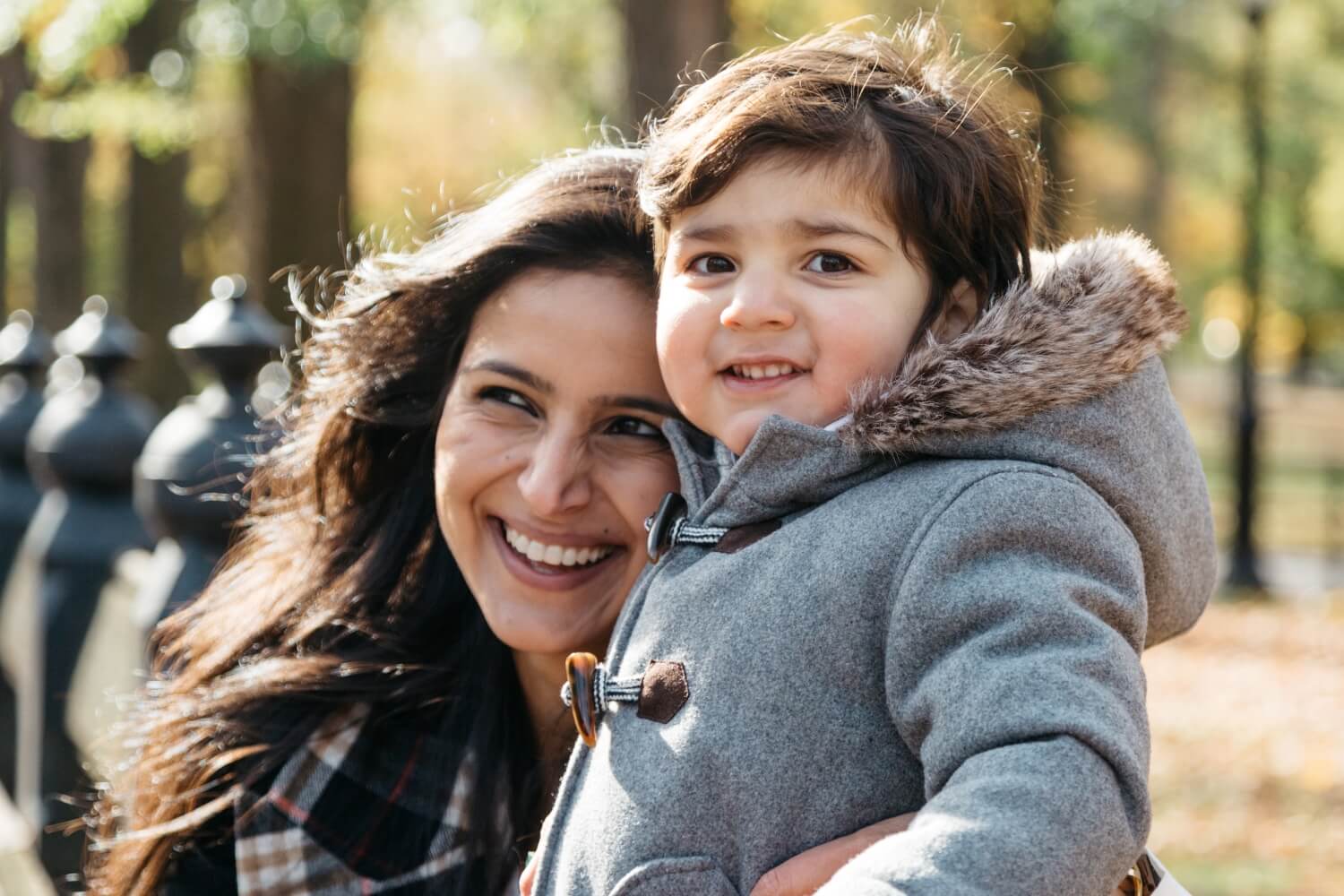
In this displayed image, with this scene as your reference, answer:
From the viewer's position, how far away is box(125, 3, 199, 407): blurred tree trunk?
1477 cm

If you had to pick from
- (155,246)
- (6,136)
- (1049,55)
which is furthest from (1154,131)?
(155,246)

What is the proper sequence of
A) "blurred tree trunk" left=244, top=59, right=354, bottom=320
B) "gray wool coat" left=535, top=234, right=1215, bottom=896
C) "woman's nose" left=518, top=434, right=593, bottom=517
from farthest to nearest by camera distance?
"blurred tree trunk" left=244, top=59, right=354, bottom=320 < "woman's nose" left=518, top=434, right=593, bottom=517 < "gray wool coat" left=535, top=234, right=1215, bottom=896

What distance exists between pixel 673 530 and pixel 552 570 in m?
0.43

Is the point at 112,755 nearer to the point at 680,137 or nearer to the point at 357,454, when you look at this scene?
the point at 357,454

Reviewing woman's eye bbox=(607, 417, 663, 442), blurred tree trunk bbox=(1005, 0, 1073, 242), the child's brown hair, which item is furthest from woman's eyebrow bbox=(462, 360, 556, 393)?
blurred tree trunk bbox=(1005, 0, 1073, 242)

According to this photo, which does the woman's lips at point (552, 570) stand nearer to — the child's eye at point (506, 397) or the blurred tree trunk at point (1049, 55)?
the child's eye at point (506, 397)

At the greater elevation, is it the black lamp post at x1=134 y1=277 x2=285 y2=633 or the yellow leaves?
the black lamp post at x1=134 y1=277 x2=285 y2=633

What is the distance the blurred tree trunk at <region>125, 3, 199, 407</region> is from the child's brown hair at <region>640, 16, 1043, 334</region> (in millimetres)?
13115

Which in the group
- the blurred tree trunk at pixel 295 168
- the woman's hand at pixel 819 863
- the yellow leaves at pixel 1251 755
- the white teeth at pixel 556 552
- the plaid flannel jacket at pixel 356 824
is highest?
the blurred tree trunk at pixel 295 168

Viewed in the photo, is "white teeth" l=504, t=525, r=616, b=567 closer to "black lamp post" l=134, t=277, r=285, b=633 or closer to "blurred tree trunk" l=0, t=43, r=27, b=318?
"black lamp post" l=134, t=277, r=285, b=633

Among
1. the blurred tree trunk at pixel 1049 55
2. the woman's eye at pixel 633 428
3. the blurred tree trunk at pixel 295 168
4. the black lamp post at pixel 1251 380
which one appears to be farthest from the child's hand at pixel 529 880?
the black lamp post at pixel 1251 380

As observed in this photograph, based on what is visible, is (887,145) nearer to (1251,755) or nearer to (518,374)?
(518,374)

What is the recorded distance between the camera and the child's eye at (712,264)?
2.16 metres

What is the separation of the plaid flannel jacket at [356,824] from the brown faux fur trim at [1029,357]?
119 cm
